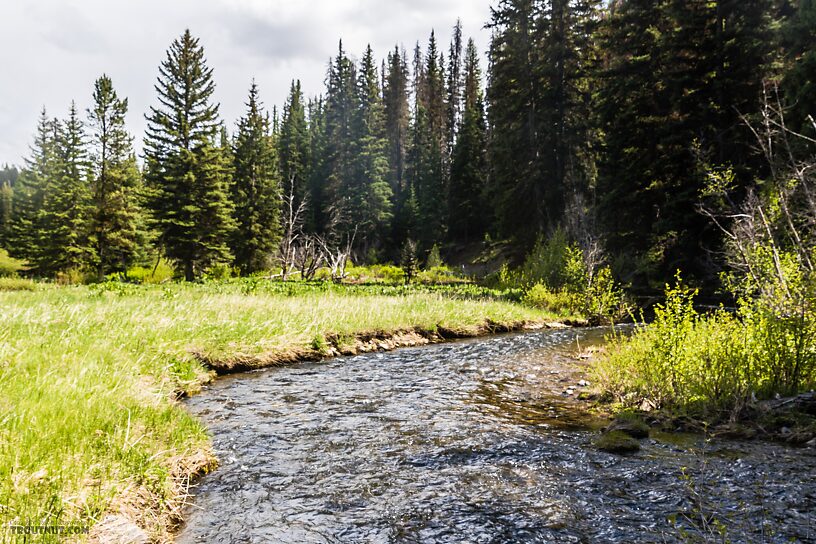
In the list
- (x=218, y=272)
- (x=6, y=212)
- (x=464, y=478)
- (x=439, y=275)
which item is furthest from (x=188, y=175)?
(x=6, y=212)

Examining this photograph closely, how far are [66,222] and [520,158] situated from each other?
114 feet

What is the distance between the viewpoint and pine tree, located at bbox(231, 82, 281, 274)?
136 feet

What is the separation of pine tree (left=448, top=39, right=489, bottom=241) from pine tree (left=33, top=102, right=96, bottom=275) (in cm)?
3470

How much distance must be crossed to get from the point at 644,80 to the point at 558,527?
25946 millimetres

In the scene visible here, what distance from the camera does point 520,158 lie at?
105 feet

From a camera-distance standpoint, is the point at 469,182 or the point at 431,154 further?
the point at 431,154

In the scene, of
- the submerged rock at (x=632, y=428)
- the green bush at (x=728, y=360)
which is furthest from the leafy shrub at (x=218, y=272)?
the submerged rock at (x=632, y=428)

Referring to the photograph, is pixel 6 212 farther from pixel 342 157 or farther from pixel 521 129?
pixel 521 129

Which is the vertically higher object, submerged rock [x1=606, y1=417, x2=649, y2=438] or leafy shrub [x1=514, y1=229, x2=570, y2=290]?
leafy shrub [x1=514, y1=229, x2=570, y2=290]

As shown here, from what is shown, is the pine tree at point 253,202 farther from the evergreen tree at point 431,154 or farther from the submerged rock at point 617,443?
the submerged rock at point 617,443

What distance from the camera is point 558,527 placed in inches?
155

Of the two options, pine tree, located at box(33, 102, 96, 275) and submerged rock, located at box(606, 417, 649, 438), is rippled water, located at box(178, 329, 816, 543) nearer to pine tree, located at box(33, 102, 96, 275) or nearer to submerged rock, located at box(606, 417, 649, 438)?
submerged rock, located at box(606, 417, 649, 438)

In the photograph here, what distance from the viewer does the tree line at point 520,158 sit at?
2088cm

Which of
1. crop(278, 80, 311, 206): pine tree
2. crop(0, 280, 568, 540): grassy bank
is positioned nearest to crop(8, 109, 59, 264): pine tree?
crop(278, 80, 311, 206): pine tree
